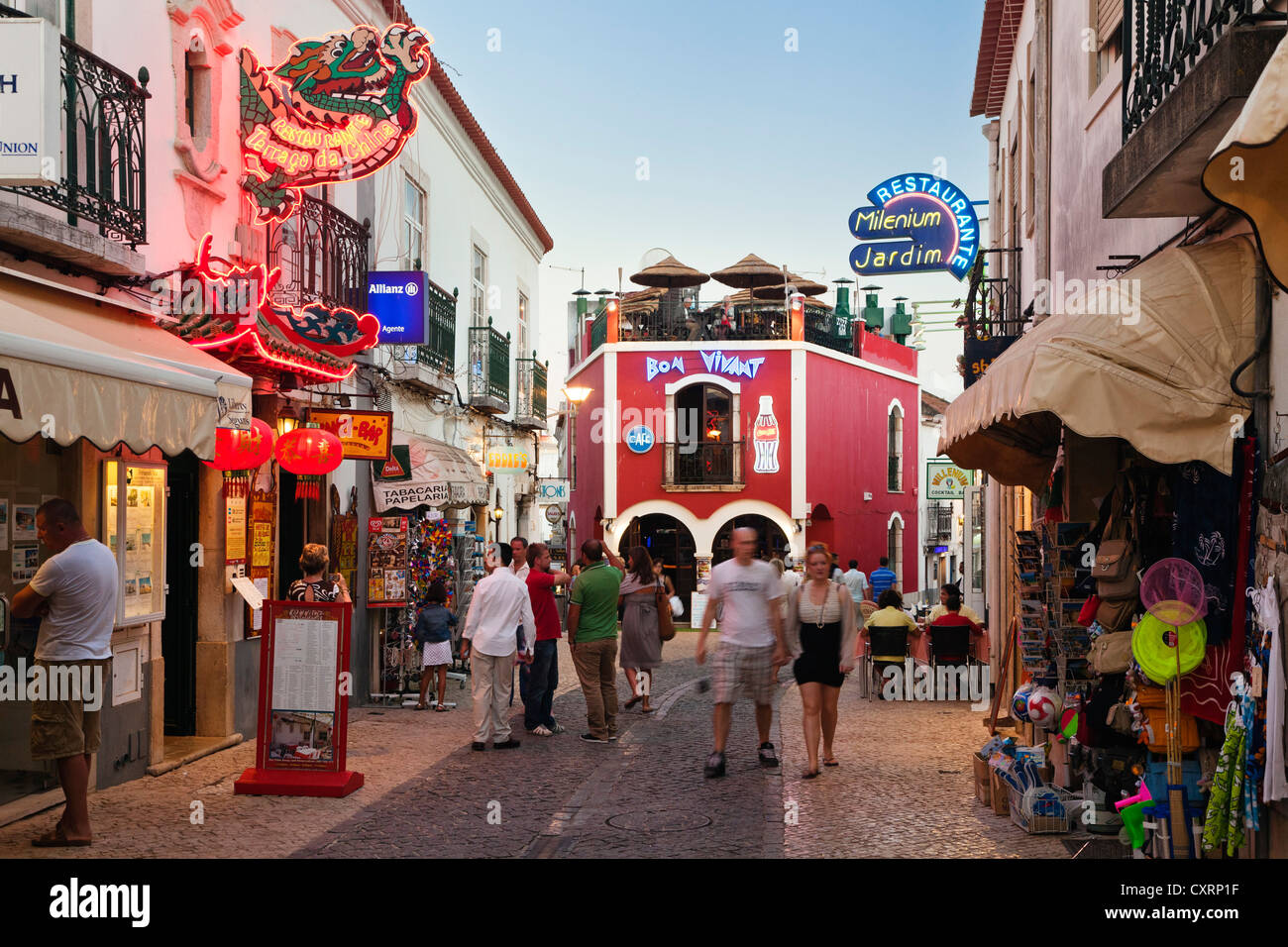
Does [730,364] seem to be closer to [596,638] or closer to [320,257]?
[320,257]

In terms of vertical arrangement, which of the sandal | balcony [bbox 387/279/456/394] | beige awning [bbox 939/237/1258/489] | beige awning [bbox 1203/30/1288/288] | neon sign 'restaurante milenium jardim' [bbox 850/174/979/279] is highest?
neon sign 'restaurante milenium jardim' [bbox 850/174/979/279]

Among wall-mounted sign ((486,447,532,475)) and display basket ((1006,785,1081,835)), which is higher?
wall-mounted sign ((486,447,532,475))

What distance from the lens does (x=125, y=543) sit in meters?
9.65

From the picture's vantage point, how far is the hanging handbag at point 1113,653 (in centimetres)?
735

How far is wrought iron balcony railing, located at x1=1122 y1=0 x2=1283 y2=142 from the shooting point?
18.5 feet

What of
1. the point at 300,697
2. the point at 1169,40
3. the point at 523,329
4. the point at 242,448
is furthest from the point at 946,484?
the point at 1169,40

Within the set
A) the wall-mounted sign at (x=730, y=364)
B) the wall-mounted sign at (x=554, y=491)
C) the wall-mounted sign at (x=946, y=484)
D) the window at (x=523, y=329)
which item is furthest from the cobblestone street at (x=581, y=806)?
the wall-mounted sign at (x=730, y=364)

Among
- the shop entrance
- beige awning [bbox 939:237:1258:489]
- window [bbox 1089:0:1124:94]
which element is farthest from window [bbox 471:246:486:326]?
beige awning [bbox 939:237:1258:489]

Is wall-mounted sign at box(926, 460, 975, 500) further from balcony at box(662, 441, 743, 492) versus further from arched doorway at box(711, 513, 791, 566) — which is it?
balcony at box(662, 441, 743, 492)

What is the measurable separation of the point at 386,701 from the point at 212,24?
23.8 feet

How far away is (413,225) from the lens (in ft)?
58.8

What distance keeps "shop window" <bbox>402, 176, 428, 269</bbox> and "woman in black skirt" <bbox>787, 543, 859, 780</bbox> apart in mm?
9044

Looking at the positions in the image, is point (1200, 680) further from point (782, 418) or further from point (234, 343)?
point (782, 418)

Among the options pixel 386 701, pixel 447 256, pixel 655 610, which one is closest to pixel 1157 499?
pixel 655 610
